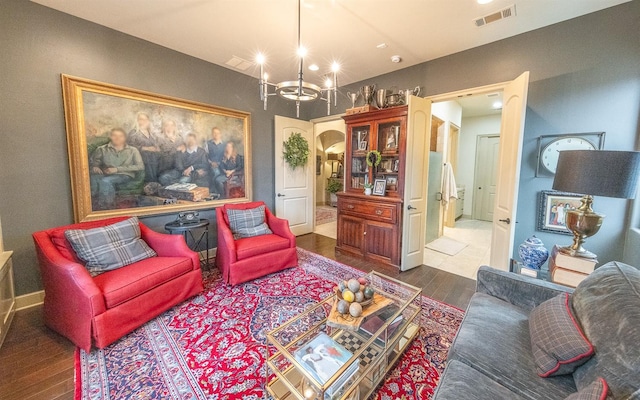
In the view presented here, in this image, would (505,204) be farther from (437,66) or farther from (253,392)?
(253,392)

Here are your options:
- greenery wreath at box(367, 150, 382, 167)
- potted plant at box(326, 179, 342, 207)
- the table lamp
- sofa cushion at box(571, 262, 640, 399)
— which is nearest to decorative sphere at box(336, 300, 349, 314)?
sofa cushion at box(571, 262, 640, 399)

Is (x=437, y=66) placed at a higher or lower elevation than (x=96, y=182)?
higher

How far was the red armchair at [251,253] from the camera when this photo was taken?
2715 millimetres

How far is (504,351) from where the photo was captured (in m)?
1.26

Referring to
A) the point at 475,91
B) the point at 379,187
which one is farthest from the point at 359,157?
the point at 475,91

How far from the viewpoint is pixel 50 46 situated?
7.72ft

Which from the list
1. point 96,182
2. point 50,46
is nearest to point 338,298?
point 96,182

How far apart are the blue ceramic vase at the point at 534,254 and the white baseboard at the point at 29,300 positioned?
4544mm

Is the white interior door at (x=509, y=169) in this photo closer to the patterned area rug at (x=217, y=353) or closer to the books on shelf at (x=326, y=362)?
the patterned area rug at (x=217, y=353)

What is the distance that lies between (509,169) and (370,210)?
5.39ft

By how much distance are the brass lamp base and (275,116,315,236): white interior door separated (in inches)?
145

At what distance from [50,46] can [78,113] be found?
2.04ft

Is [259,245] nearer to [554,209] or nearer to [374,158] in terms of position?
[374,158]

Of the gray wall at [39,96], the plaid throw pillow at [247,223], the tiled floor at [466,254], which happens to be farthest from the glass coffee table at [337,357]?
the gray wall at [39,96]
